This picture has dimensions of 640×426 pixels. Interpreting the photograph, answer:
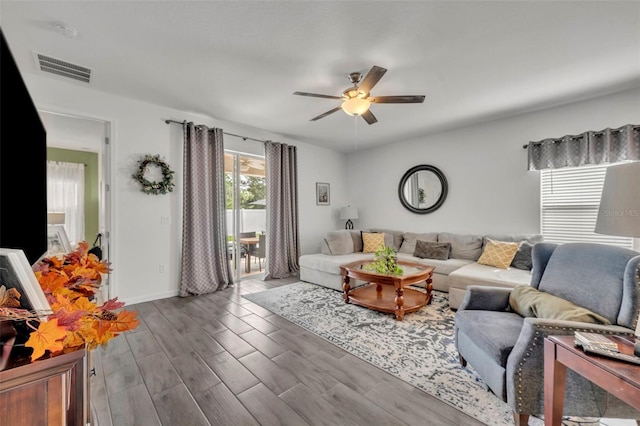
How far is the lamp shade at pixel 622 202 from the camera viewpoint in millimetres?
1136

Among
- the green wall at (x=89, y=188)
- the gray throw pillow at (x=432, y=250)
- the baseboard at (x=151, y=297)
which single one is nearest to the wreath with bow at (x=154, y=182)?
the baseboard at (x=151, y=297)

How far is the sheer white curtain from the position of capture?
17.5 ft

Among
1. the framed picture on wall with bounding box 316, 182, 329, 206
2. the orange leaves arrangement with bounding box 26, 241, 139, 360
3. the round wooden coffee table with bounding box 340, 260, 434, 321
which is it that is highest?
the framed picture on wall with bounding box 316, 182, 329, 206

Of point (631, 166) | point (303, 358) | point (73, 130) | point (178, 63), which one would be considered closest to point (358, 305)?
point (303, 358)

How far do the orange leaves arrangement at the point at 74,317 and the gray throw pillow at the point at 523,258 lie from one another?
13.8 ft

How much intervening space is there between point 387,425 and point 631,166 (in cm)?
177

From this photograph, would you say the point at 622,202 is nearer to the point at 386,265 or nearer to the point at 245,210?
the point at 386,265

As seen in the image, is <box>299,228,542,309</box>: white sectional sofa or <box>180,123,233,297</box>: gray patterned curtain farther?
<box>180,123,233,297</box>: gray patterned curtain

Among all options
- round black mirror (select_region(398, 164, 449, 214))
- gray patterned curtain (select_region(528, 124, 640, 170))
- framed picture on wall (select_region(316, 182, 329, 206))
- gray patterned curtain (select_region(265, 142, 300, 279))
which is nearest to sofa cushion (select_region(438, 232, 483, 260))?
round black mirror (select_region(398, 164, 449, 214))

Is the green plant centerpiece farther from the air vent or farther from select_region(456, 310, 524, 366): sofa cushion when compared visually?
the air vent

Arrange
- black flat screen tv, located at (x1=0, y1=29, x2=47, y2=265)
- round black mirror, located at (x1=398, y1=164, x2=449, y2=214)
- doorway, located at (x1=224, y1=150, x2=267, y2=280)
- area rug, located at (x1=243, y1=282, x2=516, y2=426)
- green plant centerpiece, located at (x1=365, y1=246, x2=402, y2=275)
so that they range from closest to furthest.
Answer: black flat screen tv, located at (x1=0, y1=29, x2=47, y2=265) → area rug, located at (x1=243, y1=282, x2=516, y2=426) → green plant centerpiece, located at (x1=365, y1=246, x2=402, y2=275) → doorway, located at (x1=224, y1=150, x2=267, y2=280) → round black mirror, located at (x1=398, y1=164, x2=449, y2=214)

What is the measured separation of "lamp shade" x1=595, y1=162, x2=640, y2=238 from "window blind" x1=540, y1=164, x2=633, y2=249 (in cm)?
287

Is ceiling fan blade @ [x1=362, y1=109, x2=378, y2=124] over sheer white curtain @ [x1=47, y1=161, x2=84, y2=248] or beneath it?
over

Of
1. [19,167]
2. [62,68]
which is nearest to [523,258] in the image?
[19,167]
